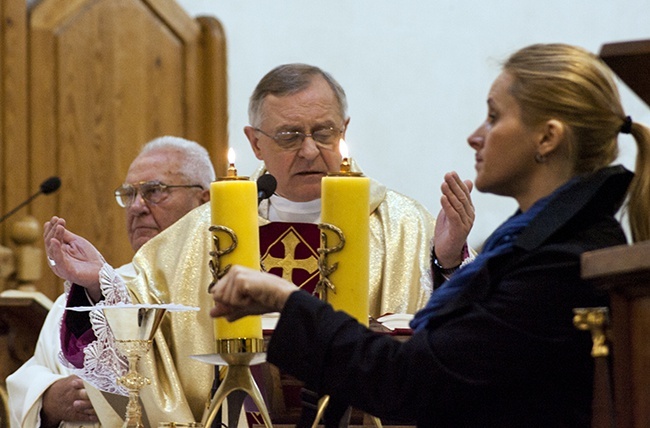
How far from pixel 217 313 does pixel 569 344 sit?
1.95 feet

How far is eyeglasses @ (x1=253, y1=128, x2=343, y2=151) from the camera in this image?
4414 mm

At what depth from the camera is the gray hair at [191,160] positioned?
5.62m

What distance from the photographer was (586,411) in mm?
2266

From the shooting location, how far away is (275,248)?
174 inches

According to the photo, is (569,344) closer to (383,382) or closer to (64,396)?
(383,382)

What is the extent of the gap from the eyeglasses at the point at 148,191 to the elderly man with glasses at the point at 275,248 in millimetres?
958

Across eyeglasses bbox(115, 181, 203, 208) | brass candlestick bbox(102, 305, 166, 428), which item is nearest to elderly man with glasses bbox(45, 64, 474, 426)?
brass candlestick bbox(102, 305, 166, 428)

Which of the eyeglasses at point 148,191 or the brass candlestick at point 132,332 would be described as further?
the eyeglasses at point 148,191

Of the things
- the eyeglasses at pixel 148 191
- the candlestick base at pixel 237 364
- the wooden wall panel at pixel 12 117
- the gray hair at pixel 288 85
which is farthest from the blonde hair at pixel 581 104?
the wooden wall panel at pixel 12 117

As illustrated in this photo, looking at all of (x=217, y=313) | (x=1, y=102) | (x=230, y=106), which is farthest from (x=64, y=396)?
(x=230, y=106)

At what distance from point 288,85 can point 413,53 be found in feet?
14.2

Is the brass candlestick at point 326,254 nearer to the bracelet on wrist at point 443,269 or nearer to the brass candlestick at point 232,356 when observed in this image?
the brass candlestick at point 232,356

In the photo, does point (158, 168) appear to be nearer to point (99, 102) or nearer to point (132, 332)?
point (99, 102)

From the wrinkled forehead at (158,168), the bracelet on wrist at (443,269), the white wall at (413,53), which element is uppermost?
the white wall at (413,53)
